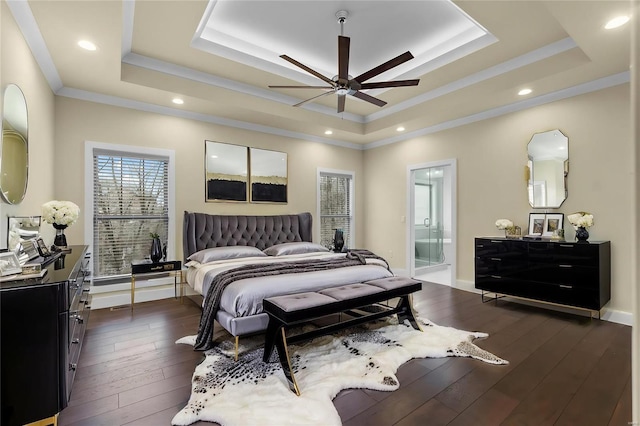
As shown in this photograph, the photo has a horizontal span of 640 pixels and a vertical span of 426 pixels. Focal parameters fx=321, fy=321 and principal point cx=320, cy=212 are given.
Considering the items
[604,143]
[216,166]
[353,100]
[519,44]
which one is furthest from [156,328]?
[604,143]

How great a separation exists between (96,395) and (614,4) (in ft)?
15.9

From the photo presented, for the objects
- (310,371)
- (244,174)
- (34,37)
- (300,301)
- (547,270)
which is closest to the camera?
(310,371)

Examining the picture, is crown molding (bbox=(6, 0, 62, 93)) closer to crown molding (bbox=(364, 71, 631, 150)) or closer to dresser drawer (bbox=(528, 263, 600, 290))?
crown molding (bbox=(364, 71, 631, 150))

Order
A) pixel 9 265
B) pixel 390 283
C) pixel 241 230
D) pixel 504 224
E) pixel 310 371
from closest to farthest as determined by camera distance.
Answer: pixel 9 265
pixel 310 371
pixel 390 283
pixel 504 224
pixel 241 230

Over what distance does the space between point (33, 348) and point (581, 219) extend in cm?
513

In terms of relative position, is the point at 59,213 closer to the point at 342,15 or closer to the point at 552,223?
the point at 342,15

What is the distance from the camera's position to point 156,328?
11.4ft

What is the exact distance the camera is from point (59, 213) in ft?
10.2

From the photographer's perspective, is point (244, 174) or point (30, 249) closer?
point (30, 249)

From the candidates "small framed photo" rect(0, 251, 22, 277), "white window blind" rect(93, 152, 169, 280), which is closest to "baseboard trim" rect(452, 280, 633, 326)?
"white window blind" rect(93, 152, 169, 280)

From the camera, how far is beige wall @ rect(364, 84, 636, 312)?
3725mm

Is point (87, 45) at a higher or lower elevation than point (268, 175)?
higher

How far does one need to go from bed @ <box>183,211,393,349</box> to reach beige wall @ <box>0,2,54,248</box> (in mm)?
1642

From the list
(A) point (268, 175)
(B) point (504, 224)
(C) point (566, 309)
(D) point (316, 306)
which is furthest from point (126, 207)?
(C) point (566, 309)
